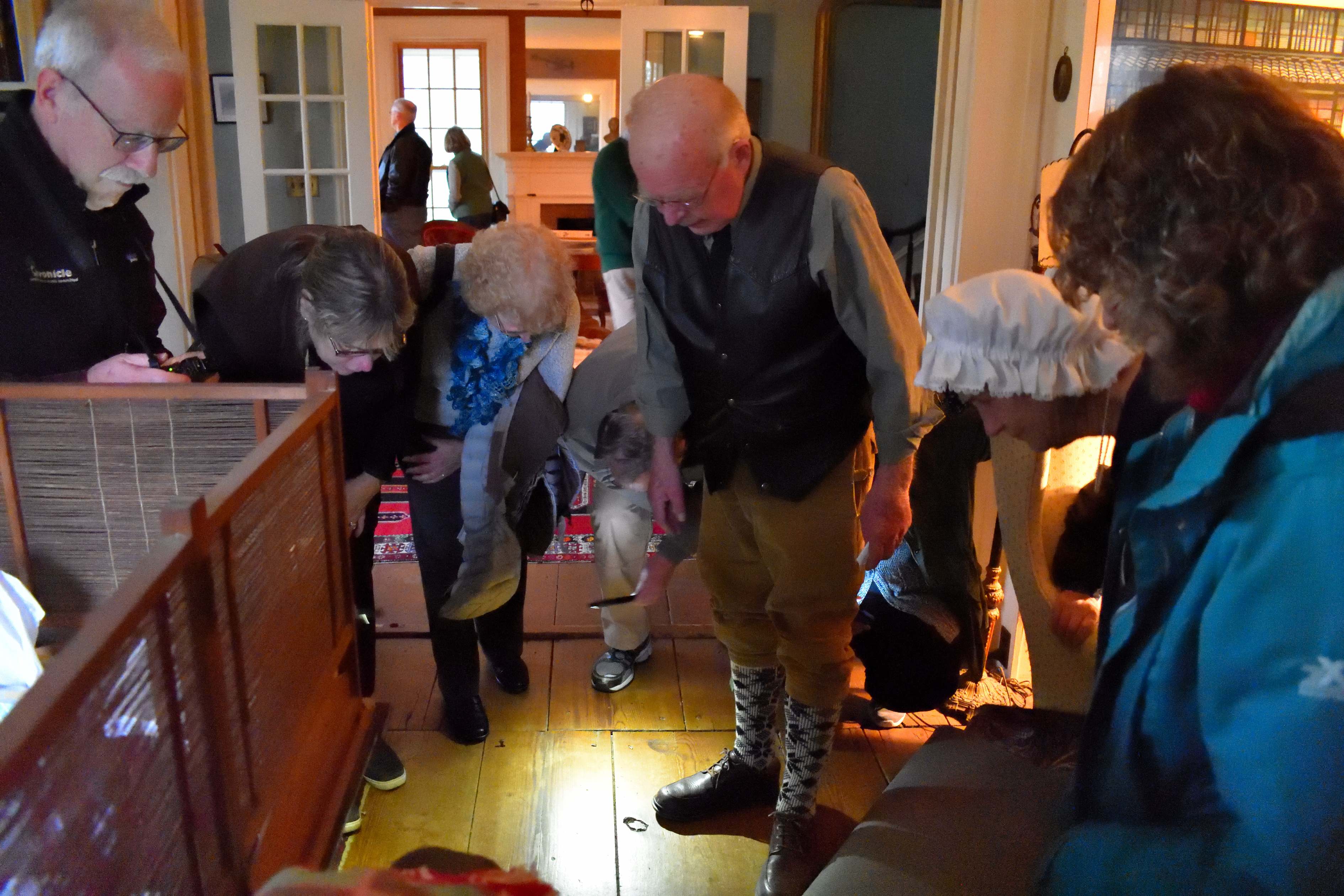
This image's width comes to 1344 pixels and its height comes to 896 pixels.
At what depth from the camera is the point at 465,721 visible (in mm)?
2150

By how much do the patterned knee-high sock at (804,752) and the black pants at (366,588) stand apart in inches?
35.7

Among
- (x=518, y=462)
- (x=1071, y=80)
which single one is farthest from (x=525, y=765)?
(x=1071, y=80)

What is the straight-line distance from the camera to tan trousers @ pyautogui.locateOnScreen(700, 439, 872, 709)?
159 centimetres

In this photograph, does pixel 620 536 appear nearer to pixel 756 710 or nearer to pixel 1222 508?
pixel 756 710

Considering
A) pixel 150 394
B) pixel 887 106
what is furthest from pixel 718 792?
pixel 887 106

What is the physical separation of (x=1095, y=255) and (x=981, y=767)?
1.77 ft

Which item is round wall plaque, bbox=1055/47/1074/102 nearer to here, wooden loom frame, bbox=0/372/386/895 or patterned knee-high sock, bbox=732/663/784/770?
patterned knee-high sock, bbox=732/663/784/770

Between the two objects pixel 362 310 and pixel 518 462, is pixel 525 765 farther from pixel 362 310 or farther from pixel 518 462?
pixel 362 310

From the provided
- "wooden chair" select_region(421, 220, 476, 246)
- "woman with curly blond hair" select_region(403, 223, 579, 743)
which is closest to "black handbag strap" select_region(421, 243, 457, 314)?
"woman with curly blond hair" select_region(403, 223, 579, 743)

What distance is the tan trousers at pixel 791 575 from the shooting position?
62.7 inches

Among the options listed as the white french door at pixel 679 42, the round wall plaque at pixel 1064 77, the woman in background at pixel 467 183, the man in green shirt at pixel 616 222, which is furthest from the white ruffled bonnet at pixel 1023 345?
the woman in background at pixel 467 183

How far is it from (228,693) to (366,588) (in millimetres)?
1317

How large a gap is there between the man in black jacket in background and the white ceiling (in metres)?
4.44

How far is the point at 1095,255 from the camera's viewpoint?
2.73 ft
